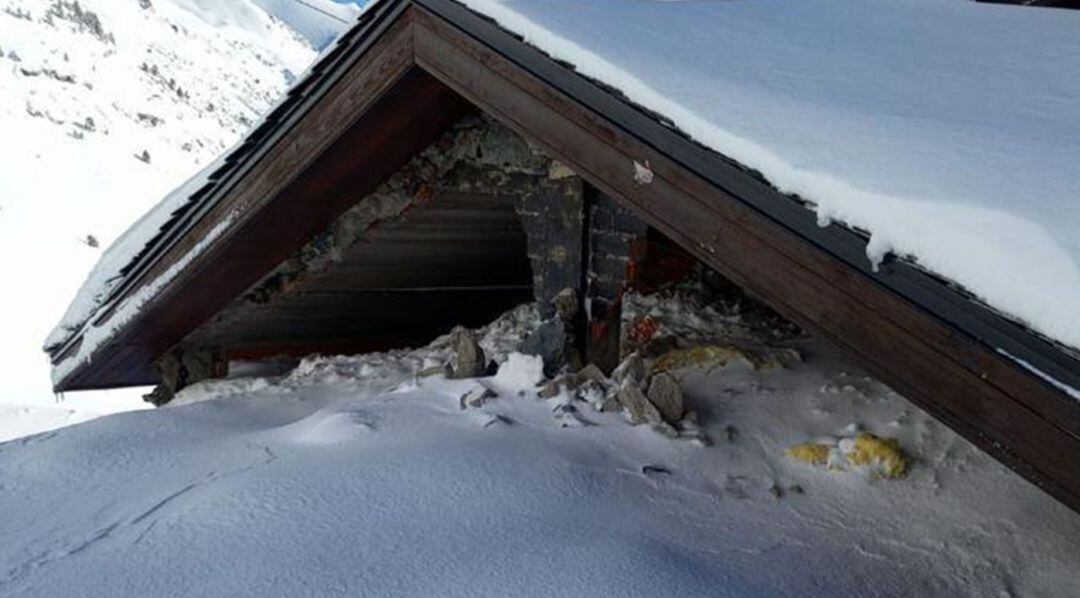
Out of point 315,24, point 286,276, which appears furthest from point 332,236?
point 315,24

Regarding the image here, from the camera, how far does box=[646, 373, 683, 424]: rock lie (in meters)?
2.59

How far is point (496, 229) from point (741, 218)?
272 cm

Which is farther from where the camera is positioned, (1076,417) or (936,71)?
(936,71)

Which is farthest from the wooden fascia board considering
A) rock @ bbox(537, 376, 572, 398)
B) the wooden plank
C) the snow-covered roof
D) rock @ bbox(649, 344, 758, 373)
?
rock @ bbox(649, 344, 758, 373)

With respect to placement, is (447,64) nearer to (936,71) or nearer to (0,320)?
(936,71)

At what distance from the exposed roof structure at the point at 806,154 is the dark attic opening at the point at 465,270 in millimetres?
309

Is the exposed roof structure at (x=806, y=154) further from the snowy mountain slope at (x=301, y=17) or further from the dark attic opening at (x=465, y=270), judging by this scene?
the snowy mountain slope at (x=301, y=17)

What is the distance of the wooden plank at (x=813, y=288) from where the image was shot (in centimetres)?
127

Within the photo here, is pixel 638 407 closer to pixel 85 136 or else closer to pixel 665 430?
pixel 665 430

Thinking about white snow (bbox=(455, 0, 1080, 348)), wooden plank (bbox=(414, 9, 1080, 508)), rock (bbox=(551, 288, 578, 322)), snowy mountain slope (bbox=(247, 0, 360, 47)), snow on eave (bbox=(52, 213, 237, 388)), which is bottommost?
snow on eave (bbox=(52, 213, 237, 388))

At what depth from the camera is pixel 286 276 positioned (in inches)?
159

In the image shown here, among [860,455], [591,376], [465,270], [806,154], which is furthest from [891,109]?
[465,270]

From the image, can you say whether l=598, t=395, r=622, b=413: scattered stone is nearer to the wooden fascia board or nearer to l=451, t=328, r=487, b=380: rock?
l=451, t=328, r=487, b=380: rock

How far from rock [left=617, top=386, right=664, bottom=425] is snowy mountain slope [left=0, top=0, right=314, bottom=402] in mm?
8237
